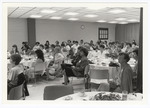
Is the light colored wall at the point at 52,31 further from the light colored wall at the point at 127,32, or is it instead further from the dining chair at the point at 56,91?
the dining chair at the point at 56,91

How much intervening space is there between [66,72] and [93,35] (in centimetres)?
1030

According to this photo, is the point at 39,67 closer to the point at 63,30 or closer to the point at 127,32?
the point at 63,30

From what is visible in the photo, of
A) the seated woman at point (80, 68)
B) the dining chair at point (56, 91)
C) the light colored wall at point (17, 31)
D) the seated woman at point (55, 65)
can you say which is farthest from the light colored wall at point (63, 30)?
the dining chair at point (56, 91)

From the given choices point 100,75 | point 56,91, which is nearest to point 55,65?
point 100,75

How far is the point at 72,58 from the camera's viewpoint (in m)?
9.07

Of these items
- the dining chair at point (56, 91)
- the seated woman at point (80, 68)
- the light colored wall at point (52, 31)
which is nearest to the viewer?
the dining chair at point (56, 91)

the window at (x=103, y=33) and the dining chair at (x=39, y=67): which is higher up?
the window at (x=103, y=33)

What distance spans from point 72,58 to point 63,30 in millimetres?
5437

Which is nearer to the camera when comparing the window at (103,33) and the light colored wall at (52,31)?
the light colored wall at (52,31)

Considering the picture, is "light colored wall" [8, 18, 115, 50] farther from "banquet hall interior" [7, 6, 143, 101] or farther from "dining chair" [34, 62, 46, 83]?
"dining chair" [34, 62, 46, 83]

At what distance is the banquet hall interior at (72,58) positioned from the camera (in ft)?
10.5

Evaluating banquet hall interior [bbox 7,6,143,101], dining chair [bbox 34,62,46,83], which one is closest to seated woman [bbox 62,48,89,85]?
Result: banquet hall interior [bbox 7,6,143,101]
